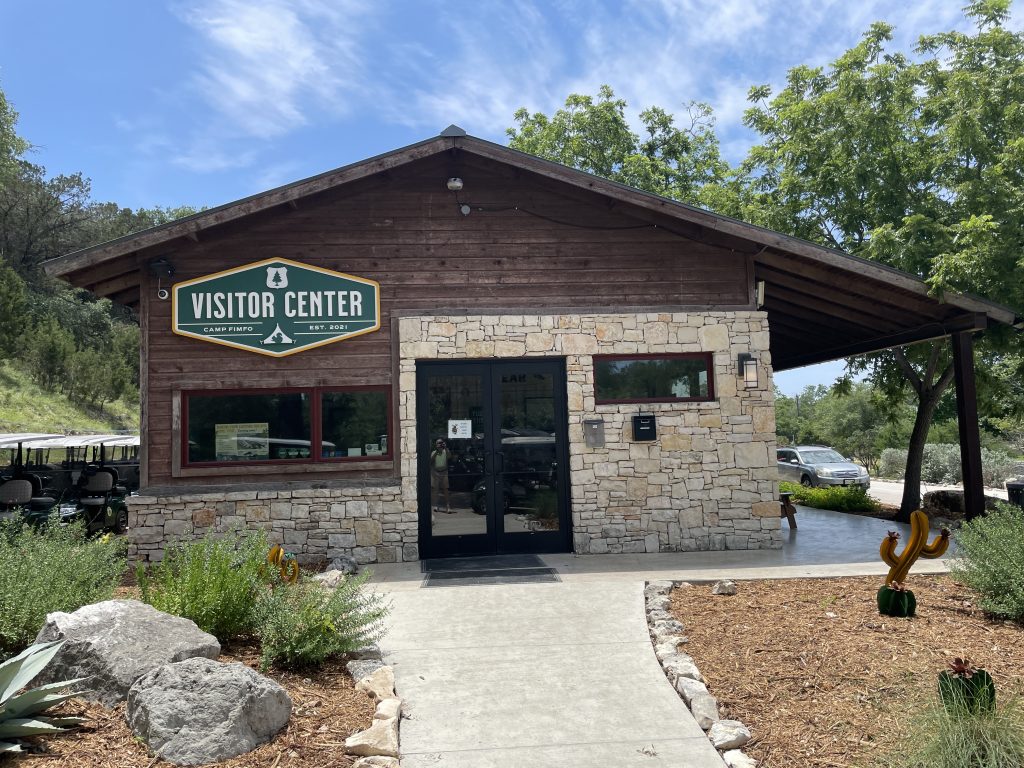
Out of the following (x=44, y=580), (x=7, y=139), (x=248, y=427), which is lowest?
(x=44, y=580)

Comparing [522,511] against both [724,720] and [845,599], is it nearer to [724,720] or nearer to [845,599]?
[845,599]

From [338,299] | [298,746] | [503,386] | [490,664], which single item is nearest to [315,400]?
[338,299]

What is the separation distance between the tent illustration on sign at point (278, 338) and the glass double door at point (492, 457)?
5.29 ft

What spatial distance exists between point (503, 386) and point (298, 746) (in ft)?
19.2

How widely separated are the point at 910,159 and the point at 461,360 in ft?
31.6

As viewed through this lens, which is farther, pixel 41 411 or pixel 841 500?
pixel 41 411

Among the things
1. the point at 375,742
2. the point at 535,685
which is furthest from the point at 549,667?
the point at 375,742

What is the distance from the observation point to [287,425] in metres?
9.09

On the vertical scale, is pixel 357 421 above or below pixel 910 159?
below

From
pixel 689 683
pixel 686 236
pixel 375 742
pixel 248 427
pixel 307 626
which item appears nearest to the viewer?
pixel 375 742

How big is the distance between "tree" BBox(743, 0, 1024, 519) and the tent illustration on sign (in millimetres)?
9308

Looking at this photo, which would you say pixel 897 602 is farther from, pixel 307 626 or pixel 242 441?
pixel 242 441

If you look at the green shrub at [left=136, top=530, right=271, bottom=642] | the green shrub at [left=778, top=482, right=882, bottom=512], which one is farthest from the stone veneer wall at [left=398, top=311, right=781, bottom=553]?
the green shrub at [left=778, top=482, right=882, bottom=512]

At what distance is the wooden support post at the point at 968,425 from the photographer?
9711 millimetres
